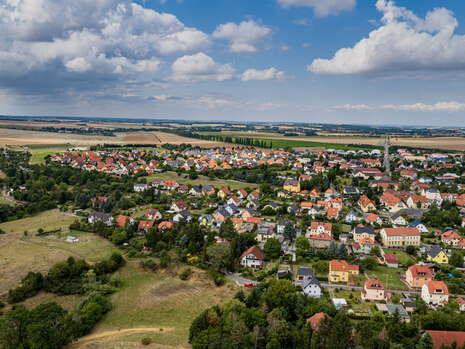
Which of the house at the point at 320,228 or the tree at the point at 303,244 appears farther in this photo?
the house at the point at 320,228

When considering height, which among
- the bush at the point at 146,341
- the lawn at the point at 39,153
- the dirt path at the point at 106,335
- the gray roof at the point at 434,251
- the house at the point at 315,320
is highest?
the lawn at the point at 39,153

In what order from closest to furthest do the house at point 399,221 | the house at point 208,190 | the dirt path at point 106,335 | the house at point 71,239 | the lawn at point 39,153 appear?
1. the dirt path at point 106,335
2. the house at point 71,239
3. the house at point 399,221
4. the house at point 208,190
5. the lawn at point 39,153

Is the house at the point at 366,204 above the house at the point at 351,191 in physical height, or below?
below

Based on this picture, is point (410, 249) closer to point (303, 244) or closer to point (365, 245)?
point (365, 245)

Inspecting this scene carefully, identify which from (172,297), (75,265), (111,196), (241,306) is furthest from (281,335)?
(111,196)

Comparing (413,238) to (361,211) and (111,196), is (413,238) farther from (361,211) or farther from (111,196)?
(111,196)

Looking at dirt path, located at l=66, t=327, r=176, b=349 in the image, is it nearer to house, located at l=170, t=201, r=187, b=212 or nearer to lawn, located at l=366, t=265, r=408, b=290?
lawn, located at l=366, t=265, r=408, b=290

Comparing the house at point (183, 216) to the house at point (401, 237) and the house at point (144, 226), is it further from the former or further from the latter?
the house at point (401, 237)

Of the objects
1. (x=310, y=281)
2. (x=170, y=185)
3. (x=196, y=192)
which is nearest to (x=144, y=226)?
(x=196, y=192)

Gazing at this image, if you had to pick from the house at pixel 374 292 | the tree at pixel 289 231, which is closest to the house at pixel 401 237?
the tree at pixel 289 231
